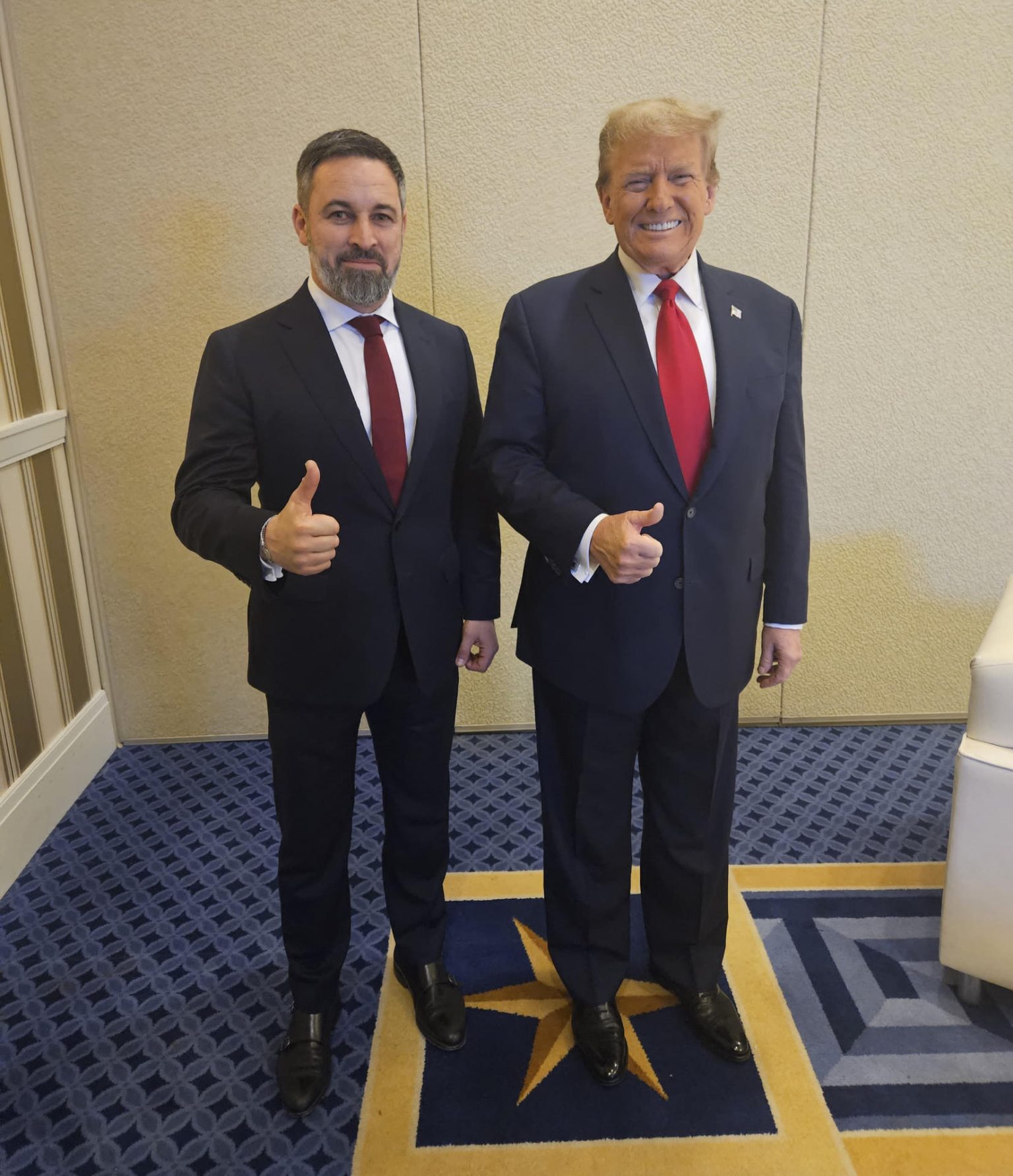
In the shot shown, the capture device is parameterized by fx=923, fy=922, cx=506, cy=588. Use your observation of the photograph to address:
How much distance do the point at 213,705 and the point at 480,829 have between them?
3.27 feet

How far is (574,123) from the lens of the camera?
2424mm

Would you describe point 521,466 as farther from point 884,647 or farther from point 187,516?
point 884,647

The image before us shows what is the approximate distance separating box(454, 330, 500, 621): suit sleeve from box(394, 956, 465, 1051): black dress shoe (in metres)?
0.71

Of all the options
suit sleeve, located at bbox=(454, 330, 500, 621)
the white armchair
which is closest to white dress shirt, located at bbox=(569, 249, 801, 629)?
suit sleeve, located at bbox=(454, 330, 500, 621)

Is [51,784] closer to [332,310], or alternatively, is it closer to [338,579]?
[338,579]

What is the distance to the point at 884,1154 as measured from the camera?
59.5 inches

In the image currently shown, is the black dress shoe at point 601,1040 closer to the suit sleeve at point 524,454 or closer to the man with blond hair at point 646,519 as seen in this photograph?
the man with blond hair at point 646,519

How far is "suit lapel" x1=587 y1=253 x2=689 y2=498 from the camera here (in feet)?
4.62

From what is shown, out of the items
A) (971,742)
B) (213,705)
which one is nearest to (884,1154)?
(971,742)

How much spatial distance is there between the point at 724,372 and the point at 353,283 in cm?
59

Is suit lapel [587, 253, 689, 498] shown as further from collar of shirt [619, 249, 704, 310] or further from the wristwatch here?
the wristwatch

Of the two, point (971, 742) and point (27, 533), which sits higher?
point (27, 533)

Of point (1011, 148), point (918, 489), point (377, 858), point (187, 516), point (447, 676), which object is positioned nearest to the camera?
point (187, 516)

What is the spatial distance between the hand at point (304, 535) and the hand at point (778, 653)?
31.2 inches
